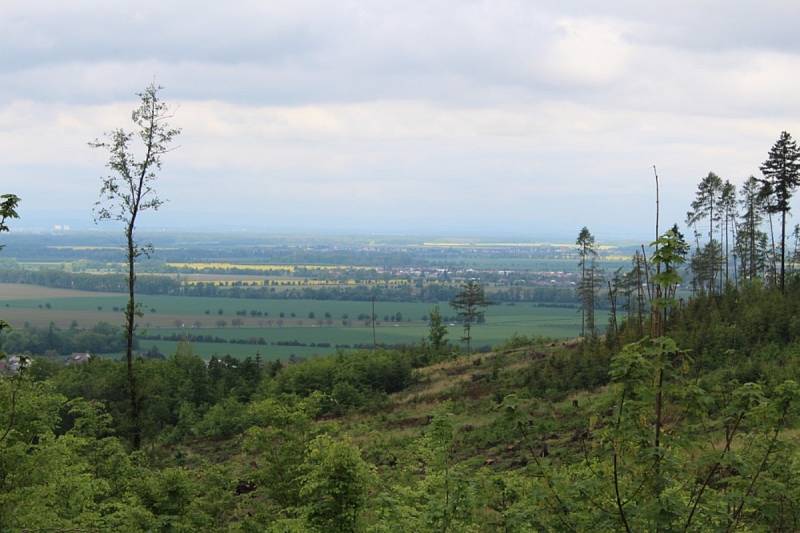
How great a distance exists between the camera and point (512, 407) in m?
6.10

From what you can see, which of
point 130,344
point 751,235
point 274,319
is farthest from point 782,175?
point 274,319

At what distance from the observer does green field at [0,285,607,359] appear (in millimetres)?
90188

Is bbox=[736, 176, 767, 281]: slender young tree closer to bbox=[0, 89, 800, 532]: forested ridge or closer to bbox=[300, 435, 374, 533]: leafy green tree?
bbox=[0, 89, 800, 532]: forested ridge

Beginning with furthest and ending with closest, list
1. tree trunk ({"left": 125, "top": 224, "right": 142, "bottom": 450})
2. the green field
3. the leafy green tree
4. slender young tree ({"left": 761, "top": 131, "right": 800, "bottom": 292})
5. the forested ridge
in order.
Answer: the green field < slender young tree ({"left": 761, "top": 131, "right": 800, "bottom": 292}) < tree trunk ({"left": 125, "top": 224, "right": 142, "bottom": 450}) < the leafy green tree < the forested ridge

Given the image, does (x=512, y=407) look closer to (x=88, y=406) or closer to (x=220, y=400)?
(x=88, y=406)

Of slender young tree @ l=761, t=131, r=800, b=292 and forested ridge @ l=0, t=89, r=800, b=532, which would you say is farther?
slender young tree @ l=761, t=131, r=800, b=292

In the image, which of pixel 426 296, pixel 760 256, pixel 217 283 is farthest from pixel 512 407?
pixel 217 283

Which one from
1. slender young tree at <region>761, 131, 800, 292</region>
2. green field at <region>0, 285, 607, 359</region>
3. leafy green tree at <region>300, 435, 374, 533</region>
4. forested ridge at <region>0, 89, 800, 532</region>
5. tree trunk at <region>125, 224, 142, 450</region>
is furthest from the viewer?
green field at <region>0, 285, 607, 359</region>

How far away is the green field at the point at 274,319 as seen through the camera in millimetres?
90188

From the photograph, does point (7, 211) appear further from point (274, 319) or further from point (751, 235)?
point (274, 319)

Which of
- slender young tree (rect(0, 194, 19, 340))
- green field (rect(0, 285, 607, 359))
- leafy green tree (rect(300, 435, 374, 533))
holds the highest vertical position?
slender young tree (rect(0, 194, 19, 340))

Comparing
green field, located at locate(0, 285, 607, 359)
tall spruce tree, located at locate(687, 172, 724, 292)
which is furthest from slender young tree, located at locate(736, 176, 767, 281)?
green field, located at locate(0, 285, 607, 359)

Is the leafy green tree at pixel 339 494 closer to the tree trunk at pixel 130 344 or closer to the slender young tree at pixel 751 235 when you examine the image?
the tree trunk at pixel 130 344

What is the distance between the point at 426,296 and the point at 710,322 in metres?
113
